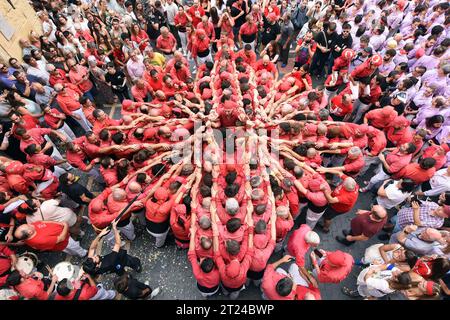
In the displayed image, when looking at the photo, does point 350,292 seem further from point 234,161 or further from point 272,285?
point 234,161

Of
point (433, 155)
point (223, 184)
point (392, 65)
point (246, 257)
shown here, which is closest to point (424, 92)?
point (392, 65)

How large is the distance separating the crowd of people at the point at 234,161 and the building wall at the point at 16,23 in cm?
33

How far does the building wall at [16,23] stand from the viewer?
Result: 28.5 ft

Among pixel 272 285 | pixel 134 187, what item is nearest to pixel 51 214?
pixel 134 187

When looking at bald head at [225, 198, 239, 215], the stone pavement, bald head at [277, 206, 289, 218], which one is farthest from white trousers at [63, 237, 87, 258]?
bald head at [277, 206, 289, 218]

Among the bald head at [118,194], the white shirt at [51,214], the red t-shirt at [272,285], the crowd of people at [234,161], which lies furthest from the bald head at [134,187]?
the red t-shirt at [272,285]

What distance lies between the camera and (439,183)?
5.94m

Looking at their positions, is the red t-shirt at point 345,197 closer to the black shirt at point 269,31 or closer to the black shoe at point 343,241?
the black shoe at point 343,241

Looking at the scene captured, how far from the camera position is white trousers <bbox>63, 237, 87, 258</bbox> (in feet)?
19.3

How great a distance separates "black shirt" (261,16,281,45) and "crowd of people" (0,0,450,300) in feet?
0.17

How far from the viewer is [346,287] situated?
19.0ft

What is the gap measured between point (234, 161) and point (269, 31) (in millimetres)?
6275

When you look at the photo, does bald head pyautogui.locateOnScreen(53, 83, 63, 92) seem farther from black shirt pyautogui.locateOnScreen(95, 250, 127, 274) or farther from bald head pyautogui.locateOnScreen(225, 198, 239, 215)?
bald head pyautogui.locateOnScreen(225, 198, 239, 215)

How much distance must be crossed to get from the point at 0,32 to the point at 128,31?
3.91 metres
